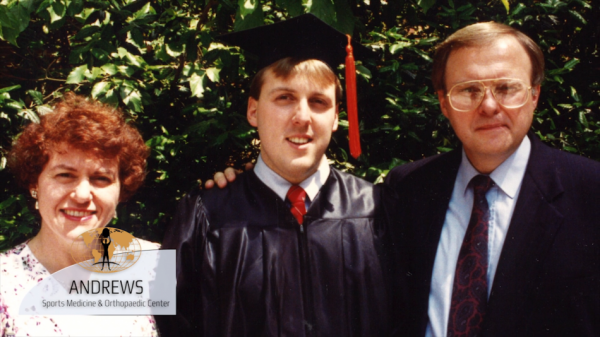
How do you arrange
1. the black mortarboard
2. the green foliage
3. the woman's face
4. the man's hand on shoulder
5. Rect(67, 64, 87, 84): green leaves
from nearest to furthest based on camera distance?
the woman's face < the black mortarboard < the man's hand on shoulder < Rect(67, 64, 87, 84): green leaves < the green foliage

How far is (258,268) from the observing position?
1922 millimetres

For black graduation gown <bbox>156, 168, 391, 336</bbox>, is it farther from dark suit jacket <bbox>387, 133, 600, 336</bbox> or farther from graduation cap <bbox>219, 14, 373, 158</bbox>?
graduation cap <bbox>219, 14, 373, 158</bbox>

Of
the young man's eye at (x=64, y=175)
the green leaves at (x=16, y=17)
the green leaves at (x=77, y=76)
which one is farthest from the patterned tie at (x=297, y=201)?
the green leaves at (x=16, y=17)

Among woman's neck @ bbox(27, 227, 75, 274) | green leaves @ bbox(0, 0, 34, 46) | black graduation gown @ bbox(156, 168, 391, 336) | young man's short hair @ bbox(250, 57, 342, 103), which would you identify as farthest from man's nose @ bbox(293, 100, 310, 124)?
green leaves @ bbox(0, 0, 34, 46)

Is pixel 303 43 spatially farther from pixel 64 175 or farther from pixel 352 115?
pixel 64 175

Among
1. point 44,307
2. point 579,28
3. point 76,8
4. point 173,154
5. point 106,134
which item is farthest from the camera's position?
point 579,28

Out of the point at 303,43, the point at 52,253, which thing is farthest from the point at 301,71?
the point at 52,253

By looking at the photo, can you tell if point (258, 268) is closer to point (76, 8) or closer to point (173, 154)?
point (173, 154)

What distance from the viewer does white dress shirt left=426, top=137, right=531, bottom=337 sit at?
74.7 inches

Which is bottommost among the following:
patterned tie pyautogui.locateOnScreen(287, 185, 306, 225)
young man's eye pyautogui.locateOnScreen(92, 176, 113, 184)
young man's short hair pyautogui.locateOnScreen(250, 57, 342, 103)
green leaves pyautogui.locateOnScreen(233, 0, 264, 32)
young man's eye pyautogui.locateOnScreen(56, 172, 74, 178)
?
patterned tie pyautogui.locateOnScreen(287, 185, 306, 225)

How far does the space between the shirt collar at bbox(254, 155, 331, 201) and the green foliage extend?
19.2 inches

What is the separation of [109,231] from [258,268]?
65 centimetres

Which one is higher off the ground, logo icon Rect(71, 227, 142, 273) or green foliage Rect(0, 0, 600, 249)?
green foliage Rect(0, 0, 600, 249)

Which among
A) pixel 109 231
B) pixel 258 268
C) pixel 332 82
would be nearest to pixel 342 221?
pixel 258 268
